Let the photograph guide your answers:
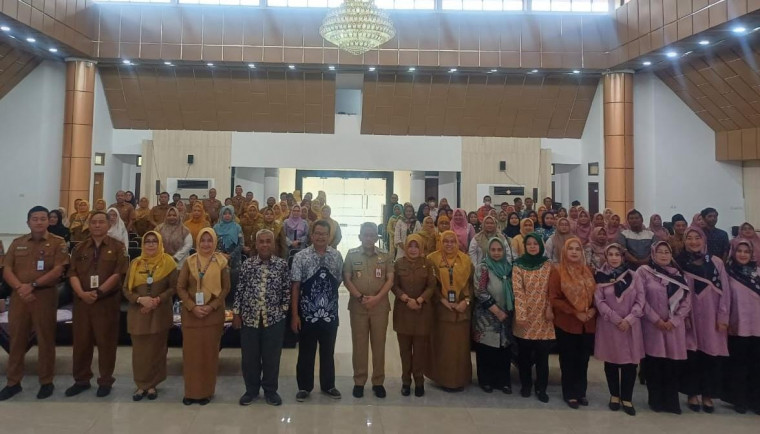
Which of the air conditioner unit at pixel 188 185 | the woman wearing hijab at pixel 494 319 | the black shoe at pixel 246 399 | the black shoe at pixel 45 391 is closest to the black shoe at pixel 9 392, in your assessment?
the black shoe at pixel 45 391

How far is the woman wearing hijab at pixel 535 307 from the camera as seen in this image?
Answer: 3.69 metres

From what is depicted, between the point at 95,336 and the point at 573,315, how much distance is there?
3971 millimetres

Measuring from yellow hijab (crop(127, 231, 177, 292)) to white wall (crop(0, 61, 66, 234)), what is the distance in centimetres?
814

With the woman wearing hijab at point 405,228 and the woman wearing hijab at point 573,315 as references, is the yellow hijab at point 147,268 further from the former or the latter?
the woman wearing hijab at point 405,228

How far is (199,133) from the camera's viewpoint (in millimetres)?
11305

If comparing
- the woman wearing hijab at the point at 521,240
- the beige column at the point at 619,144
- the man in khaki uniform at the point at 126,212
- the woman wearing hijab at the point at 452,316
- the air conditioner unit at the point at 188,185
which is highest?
the beige column at the point at 619,144

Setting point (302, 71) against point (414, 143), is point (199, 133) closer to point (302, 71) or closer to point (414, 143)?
point (302, 71)

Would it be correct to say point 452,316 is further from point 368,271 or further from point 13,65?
point 13,65

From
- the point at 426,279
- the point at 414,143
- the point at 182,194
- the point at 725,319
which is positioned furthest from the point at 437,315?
the point at 182,194

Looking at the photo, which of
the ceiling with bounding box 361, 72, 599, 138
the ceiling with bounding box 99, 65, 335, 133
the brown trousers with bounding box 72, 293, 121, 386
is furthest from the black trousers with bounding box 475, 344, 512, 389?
the ceiling with bounding box 99, 65, 335, 133

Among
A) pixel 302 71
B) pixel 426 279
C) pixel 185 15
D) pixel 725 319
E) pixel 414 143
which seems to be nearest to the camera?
pixel 725 319

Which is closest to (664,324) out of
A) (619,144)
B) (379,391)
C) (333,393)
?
(379,391)

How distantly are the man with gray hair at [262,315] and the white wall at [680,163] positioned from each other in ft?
31.3

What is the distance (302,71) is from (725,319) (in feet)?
31.3
